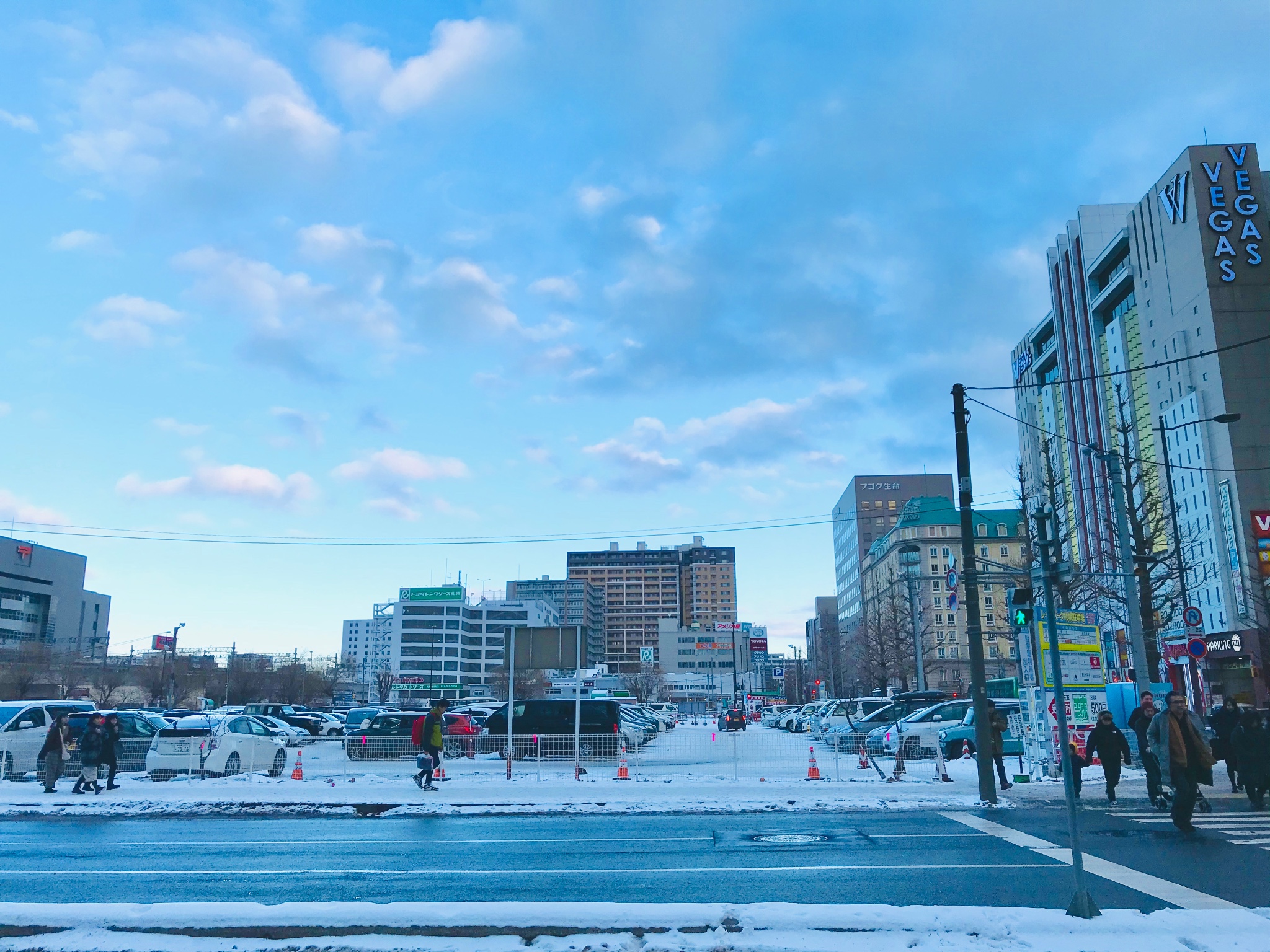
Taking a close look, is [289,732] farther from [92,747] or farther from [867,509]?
[867,509]

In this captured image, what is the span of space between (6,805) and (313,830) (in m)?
7.65

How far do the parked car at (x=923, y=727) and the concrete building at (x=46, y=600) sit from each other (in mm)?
102552

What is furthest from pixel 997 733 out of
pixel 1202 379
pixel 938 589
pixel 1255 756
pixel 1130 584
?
pixel 938 589

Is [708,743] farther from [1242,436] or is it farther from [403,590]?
[403,590]

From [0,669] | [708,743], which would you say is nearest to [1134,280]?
[708,743]

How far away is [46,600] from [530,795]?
124581 millimetres

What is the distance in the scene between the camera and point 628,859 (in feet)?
38.2

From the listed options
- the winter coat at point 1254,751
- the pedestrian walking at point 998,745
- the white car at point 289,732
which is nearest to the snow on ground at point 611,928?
the winter coat at point 1254,751

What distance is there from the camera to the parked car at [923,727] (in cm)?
2655

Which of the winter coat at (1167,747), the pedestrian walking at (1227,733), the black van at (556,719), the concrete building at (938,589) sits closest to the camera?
the winter coat at (1167,747)

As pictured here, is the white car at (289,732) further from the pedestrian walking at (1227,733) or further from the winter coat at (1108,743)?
the pedestrian walking at (1227,733)

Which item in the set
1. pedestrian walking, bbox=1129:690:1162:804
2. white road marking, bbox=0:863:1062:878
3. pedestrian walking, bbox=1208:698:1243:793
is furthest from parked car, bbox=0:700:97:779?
pedestrian walking, bbox=1208:698:1243:793

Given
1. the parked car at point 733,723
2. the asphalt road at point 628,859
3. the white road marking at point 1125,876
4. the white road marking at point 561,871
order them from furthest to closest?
the parked car at point 733,723
the white road marking at point 561,871
the asphalt road at point 628,859
the white road marking at point 1125,876

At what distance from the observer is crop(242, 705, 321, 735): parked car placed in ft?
136
